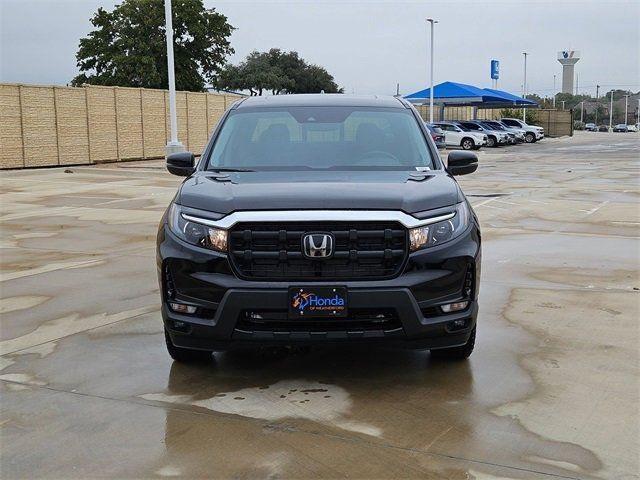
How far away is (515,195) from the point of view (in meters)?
16.7

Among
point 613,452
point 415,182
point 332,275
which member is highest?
point 415,182

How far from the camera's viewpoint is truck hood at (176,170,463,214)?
168 inches

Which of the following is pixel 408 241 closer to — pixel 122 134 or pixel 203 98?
pixel 122 134

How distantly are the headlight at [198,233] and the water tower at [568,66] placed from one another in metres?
157

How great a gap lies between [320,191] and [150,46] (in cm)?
5065

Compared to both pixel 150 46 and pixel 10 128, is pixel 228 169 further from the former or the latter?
pixel 150 46

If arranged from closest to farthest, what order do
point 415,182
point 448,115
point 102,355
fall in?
point 415,182 → point 102,355 → point 448,115

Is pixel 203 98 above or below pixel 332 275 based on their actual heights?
above

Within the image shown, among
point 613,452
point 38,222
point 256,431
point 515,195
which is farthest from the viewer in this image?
point 515,195

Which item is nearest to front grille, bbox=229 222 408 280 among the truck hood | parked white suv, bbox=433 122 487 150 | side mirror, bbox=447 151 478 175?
the truck hood

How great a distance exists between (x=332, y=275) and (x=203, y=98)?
1281 inches

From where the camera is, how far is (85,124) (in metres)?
28.6

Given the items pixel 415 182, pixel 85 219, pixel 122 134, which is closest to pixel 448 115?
pixel 122 134

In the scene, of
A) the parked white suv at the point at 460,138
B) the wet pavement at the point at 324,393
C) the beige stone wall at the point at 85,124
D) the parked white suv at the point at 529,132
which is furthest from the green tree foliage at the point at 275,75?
the wet pavement at the point at 324,393
